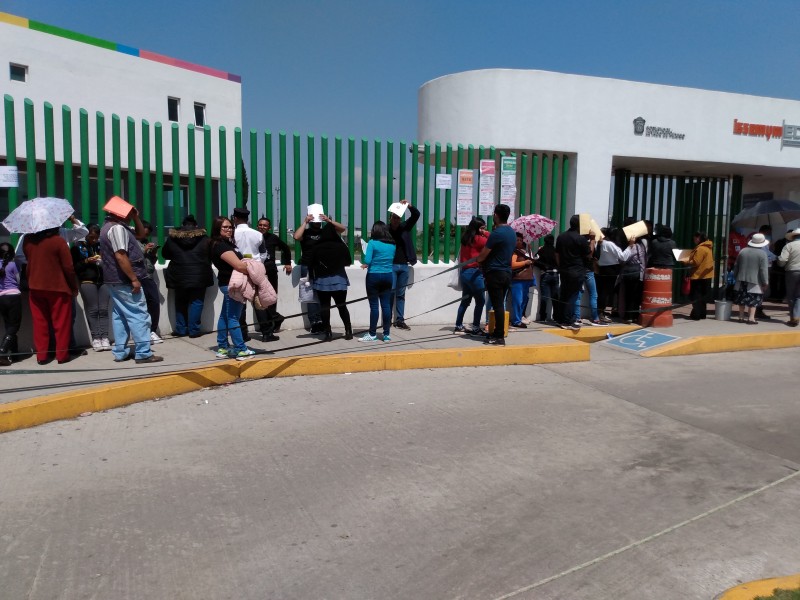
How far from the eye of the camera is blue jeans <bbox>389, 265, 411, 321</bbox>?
9.18 metres

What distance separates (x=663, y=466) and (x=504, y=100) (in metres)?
7.35

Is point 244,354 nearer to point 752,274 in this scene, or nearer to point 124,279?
point 124,279

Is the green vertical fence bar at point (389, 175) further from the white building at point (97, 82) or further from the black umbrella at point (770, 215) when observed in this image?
the white building at point (97, 82)

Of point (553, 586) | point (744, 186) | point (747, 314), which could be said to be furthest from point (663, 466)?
point (744, 186)

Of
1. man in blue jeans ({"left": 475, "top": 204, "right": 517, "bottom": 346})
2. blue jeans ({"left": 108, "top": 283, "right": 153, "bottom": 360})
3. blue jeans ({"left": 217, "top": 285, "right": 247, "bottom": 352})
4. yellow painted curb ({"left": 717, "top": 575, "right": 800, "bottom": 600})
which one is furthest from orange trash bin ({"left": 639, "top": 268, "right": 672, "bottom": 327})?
yellow painted curb ({"left": 717, "top": 575, "right": 800, "bottom": 600})

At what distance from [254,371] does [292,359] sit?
45 cm

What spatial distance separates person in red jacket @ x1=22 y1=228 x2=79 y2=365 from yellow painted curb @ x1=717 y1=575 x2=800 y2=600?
21.6ft

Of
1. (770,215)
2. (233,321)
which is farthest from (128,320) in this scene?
(770,215)

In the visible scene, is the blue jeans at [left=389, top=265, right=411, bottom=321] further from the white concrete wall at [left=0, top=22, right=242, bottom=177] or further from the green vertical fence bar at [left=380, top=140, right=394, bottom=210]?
the white concrete wall at [left=0, top=22, right=242, bottom=177]

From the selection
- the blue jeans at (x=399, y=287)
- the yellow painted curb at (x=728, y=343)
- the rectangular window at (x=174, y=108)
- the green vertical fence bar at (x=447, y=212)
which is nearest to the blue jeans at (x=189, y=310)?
the blue jeans at (x=399, y=287)

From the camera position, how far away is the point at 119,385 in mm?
6156

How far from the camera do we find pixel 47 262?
22.7ft

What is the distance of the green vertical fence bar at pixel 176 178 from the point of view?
832 cm

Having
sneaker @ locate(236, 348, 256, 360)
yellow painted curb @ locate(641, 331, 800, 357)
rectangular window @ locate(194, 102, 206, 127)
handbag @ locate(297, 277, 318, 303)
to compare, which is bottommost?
yellow painted curb @ locate(641, 331, 800, 357)
